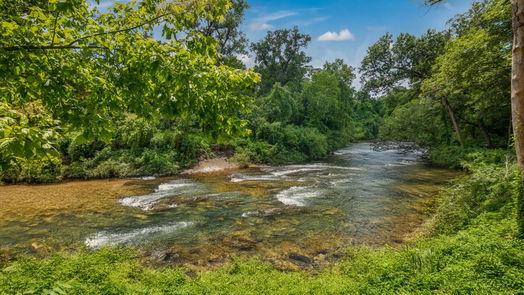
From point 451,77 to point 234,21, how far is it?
928 inches

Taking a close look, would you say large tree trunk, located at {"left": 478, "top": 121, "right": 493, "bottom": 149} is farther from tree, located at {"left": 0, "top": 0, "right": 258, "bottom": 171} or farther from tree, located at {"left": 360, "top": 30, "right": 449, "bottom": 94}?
tree, located at {"left": 0, "top": 0, "right": 258, "bottom": 171}

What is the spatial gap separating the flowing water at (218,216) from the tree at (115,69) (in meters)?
4.13

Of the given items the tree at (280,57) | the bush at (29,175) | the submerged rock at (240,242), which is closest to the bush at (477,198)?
the submerged rock at (240,242)

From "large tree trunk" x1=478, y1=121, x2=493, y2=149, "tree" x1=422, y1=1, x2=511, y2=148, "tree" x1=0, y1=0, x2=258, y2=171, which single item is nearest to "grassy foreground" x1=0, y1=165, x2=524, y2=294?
"tree" x1=0, y1=0, x2=258, y2=171

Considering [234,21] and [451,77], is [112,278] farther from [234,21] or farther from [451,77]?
[234,21]

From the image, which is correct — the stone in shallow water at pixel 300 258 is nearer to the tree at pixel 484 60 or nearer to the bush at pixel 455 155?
the tree at pixel 484 60

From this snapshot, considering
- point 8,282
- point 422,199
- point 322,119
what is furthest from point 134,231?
point 322,119

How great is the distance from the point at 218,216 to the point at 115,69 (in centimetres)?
667

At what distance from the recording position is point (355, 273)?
5.09 meters

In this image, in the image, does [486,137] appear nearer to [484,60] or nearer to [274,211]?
[484,60]

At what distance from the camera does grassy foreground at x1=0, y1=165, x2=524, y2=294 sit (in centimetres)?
379

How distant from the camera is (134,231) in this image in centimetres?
790

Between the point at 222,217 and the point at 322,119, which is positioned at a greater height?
the point at 322,119

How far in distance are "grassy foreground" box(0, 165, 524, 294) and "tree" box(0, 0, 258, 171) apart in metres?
2.35
